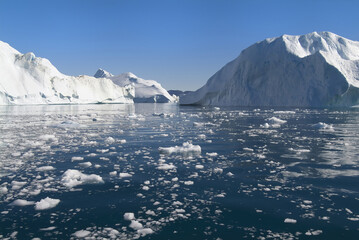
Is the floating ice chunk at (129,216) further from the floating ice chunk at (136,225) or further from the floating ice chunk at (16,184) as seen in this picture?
the floating ice chunk at (16,184)

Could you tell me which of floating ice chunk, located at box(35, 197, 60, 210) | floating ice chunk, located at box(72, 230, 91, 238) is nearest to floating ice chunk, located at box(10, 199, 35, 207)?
floating ice chunk, located at box(35, 197, 60, 210)

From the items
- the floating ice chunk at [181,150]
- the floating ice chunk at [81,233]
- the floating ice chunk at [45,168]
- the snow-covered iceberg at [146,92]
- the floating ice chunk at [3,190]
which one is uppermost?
the snow-covered iceberg at [146,92]

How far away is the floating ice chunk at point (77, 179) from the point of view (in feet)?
18.3

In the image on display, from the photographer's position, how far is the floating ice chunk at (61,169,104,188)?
5566 millimetres

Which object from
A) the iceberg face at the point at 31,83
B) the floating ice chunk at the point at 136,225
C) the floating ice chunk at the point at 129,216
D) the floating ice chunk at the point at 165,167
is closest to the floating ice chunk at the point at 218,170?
the floating ice chunk at the point at 165,167

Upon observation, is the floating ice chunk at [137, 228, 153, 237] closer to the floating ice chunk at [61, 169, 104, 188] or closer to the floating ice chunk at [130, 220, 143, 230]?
the floating ice chunk at [130, 220, 143, 230]

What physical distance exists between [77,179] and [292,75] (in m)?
51.3

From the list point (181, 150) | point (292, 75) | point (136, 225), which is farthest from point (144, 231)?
point (292, 75)

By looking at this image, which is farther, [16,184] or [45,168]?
[45,168]

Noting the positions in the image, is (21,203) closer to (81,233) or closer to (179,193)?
(81,233)

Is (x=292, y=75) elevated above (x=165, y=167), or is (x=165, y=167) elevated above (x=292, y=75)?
(x=292, y=75)

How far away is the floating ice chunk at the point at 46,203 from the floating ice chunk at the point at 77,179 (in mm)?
854

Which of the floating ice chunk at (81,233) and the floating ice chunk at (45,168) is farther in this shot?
the floating ice chunk at (45,168)

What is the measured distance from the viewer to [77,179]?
587cm
